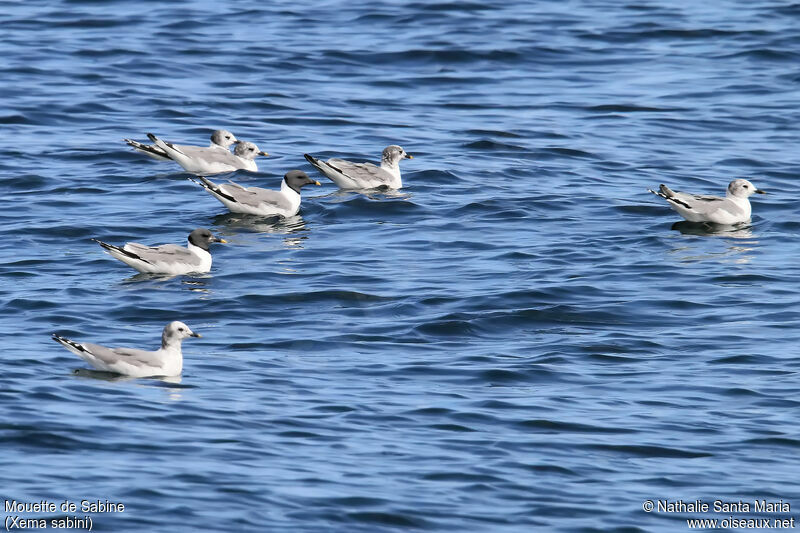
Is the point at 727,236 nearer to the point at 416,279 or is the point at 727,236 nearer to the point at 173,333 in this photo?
the point at 416,279

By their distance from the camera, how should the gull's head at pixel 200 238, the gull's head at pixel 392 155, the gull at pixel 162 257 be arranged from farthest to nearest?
1. the gull's head at pixel 392 155
2. the gull's head at pixel 200 238
3. the gull at pixel 162 257

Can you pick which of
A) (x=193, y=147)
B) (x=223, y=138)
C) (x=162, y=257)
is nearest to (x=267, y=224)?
(x=193, y=147)

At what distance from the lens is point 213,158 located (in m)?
22.2

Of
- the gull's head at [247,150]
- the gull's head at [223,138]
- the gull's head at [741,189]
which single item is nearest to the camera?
the gull's head at [741,189]

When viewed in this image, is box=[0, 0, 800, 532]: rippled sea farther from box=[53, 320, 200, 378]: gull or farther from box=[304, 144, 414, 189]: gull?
box=[304, 144, 414, 189]: gull

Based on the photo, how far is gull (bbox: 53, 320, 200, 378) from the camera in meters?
12.8

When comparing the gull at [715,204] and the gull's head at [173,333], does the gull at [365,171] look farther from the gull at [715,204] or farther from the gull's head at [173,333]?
the gull's head at [173,333]

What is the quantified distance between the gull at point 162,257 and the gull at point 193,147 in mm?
4926

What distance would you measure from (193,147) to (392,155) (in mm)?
3080

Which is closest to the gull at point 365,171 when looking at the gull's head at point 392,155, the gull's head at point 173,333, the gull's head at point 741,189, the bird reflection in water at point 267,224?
the gull's head at point 392,155

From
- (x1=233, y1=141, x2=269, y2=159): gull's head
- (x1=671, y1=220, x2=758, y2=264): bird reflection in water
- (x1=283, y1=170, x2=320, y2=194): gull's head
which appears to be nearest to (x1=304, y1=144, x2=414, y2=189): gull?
(x1=283, y1=170, x2=320, y2=194): gull's head

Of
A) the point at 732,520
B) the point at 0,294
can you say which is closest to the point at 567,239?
the point at 0,294

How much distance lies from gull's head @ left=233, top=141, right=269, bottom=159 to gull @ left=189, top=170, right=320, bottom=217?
7.32 ft

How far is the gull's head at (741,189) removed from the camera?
20.0 m
